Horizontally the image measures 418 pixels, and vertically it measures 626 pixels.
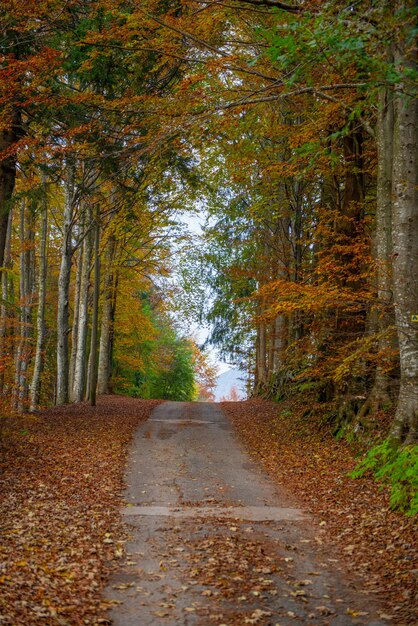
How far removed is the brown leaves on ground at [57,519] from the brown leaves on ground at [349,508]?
108 inches

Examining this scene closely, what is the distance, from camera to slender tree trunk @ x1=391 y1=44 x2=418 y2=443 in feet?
31.6

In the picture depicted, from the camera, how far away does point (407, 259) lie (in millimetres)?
9672

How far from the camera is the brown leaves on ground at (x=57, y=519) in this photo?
5.42 meters

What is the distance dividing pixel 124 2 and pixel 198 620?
1169 cm

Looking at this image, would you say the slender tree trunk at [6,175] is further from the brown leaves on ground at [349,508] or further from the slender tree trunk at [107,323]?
the slender tree trunk at [107,323]

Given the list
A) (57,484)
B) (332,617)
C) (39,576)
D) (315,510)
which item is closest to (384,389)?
(315,510)

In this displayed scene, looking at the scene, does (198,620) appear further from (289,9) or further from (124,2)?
(124,2)

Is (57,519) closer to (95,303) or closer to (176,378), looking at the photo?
(95,303)

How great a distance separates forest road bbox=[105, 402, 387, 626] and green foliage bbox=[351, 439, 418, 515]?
1.19 meters

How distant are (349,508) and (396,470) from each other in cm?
94

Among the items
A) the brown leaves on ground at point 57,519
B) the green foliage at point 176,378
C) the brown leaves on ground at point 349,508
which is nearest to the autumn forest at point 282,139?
the brown leaves on ground at point 349,508

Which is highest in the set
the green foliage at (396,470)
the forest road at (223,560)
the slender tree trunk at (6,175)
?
the slender tree trunk at (6,175)

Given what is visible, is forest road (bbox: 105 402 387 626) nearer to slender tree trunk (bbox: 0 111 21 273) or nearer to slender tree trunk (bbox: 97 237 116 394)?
slender tree trunk (bbox: 0 111 21 273)

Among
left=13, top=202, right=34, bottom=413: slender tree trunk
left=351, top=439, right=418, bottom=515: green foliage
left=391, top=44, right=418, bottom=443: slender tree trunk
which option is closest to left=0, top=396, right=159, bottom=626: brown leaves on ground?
left=351, top=439, right=418, bottom=515: green foliage
